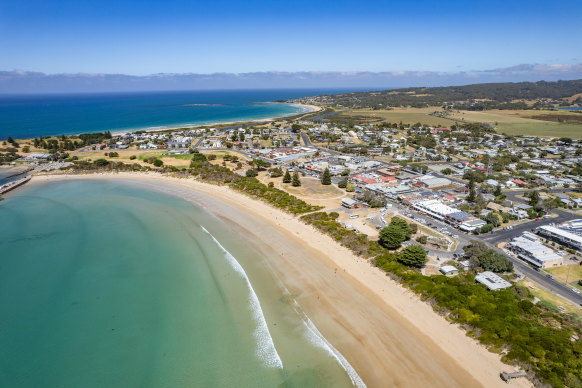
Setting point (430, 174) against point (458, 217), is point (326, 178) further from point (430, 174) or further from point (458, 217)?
point (430, 174)

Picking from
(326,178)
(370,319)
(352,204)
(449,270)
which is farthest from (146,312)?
(326,178)

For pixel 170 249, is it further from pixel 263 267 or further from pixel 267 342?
pixel 267 342

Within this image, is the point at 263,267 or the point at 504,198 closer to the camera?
the point at 263,267

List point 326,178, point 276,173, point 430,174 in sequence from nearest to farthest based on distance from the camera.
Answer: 1. point 326,178
2. point 276,173
3. point 430,174

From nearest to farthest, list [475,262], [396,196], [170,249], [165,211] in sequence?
[475,262], [170,249], [165,211], [396,196]

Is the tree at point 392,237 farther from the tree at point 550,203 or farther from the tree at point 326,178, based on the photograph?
the tree at point 550,203

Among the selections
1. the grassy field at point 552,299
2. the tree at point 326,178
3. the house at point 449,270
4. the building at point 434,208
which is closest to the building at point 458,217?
the building at point 434,208

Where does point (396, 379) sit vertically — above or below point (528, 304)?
below

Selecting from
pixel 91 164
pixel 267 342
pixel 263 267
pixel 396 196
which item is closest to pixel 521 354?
pixel 267 342

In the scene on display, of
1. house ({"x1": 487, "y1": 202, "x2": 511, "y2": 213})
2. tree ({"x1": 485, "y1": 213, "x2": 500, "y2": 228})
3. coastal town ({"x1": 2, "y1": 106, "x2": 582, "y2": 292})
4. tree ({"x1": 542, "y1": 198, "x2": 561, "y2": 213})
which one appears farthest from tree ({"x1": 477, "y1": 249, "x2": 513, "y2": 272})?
tree ({"x1": 542, "y1": 198, "x2": 561, "y2": 213})
